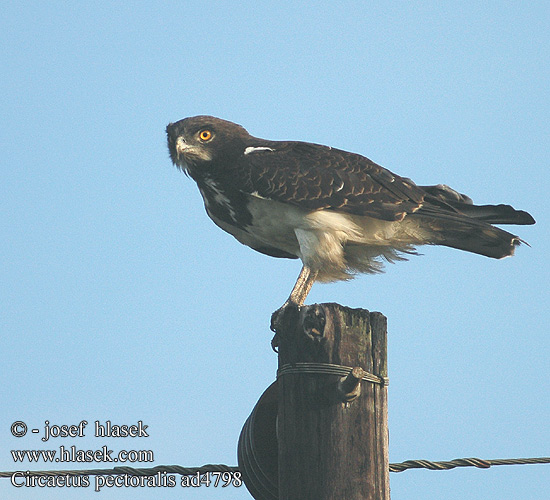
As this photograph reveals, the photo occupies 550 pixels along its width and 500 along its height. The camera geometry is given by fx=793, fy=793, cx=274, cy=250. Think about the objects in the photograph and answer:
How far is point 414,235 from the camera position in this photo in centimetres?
703

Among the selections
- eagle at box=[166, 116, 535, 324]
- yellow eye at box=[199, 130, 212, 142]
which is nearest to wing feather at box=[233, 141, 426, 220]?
eagle at box=[166, 116, 535, 324]

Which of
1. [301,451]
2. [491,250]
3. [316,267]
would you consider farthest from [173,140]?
[301,451]

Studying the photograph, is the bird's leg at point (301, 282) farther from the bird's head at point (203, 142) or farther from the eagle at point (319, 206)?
the bird's head at point (203, 142)

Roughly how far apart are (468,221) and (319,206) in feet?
4.33

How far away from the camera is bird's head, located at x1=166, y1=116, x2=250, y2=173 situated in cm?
693

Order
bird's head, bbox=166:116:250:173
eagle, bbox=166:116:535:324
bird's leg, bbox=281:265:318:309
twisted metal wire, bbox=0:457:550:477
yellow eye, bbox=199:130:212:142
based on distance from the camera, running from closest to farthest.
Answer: twisted metal wire, bbox=0:457:550:477, bird's leg, bbox=281:265:318:309, eagle, bbox=166:116:535:324, bird's head, bbox=166:116:250:173, yellow eye, bbox=199:130:212:142

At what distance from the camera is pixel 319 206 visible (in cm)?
645

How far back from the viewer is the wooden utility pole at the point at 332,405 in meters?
3.52

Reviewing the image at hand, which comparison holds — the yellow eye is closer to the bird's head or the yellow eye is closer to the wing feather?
the bird's head

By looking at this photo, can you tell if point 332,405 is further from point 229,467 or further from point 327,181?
point 327,181

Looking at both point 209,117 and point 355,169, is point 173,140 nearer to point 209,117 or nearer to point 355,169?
point 209,117

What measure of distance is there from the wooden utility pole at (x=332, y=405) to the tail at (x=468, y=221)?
3118 mm

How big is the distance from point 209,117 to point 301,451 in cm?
429

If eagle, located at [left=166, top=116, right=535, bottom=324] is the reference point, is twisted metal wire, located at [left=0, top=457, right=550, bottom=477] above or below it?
below
